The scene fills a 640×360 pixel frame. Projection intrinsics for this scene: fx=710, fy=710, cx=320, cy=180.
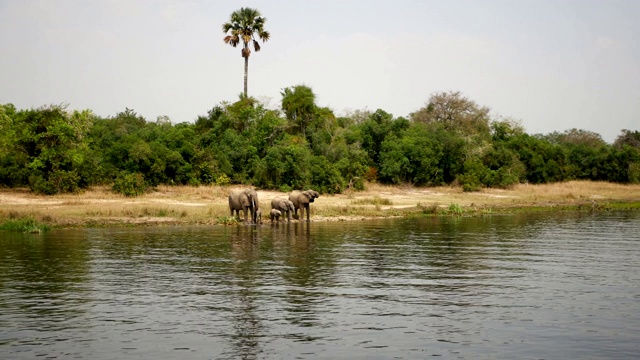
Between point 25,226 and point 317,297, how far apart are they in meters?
22.2

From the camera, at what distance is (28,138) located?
50.8 meters

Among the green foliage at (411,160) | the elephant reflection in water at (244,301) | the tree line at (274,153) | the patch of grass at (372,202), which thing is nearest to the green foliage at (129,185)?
the tree line at (274,153)

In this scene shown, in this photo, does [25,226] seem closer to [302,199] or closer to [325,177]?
[302,199]

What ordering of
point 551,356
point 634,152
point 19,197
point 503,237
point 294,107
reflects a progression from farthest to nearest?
point 634,152 < point 294,107 < point 19,197 < point 503,237 < point 551,356

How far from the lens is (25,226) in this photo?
35.8m

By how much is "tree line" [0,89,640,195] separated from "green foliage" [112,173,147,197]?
0.23 feet

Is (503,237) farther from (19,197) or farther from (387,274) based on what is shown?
(19,197)

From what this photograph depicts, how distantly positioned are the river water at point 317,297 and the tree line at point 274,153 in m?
18.3

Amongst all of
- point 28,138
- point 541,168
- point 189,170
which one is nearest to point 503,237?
point 189,170

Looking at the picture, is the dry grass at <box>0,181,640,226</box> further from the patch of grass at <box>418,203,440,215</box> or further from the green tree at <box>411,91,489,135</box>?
the green tree at <box>411,91,489,135</box>

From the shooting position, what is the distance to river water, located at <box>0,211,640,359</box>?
14539mm

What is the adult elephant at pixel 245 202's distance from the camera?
39781 mm

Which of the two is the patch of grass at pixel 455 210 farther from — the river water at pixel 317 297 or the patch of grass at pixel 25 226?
the patch of grass at pixel 25 226

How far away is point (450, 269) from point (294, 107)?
4591 centimetres
